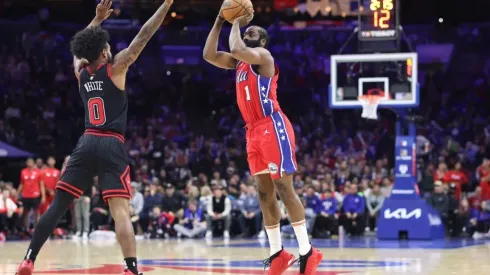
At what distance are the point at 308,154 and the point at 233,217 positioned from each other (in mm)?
6444

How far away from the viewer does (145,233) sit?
19.8 meters

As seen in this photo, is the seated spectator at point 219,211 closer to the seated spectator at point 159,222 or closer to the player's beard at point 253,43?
the seated spectator at point 159,222

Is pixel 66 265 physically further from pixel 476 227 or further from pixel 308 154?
pixel 308 154

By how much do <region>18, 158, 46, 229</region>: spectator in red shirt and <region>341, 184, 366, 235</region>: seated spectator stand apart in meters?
6.61

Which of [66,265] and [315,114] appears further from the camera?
[315,114]

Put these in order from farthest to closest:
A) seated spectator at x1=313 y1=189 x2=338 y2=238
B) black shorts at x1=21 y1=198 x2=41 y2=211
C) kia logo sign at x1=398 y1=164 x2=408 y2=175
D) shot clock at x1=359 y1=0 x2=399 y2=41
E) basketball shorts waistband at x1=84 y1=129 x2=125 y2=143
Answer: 1. black shorts at x1=21 y1=198 x2=41 y2=211
2. seated spectator at x1=313 y1=189 x2=338 y2=238
3. kia logo sign at x1=398 y1=164 x2=408 y2=175
4. shot clock at x1=359 y1=0 x2=399 y2=41
5. basketball shorts waistband at x1=84 y1=129 x2=125 y2=143

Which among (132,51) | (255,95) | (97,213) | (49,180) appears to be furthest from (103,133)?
(49,180)

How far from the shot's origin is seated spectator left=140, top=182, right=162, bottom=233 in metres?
19.9

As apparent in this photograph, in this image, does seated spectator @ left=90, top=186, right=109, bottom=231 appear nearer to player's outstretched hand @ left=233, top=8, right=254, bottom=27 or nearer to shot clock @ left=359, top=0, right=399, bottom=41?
shot clock @ left=359, top=0, right=399, bottom=41

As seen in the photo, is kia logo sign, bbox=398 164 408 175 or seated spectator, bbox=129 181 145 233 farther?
seated spectator, bbox=129 181 145 233

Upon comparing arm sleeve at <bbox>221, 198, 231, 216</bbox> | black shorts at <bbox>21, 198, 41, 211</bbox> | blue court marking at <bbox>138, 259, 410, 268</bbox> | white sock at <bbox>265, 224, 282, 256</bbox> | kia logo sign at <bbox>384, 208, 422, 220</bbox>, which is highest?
black shorts at <bbox>21, 198, 41, 211</bbox>

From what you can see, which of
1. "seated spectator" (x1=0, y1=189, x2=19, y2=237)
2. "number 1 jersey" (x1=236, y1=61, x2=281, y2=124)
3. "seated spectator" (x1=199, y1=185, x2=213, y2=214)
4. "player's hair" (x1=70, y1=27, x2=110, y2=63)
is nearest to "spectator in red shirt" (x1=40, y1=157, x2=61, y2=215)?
"seated spectator" (x1=0, y1=189, x2=19, y2=237)

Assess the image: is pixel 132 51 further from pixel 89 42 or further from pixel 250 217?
pixel 250 217

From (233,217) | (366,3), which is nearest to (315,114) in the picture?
(233,217)
